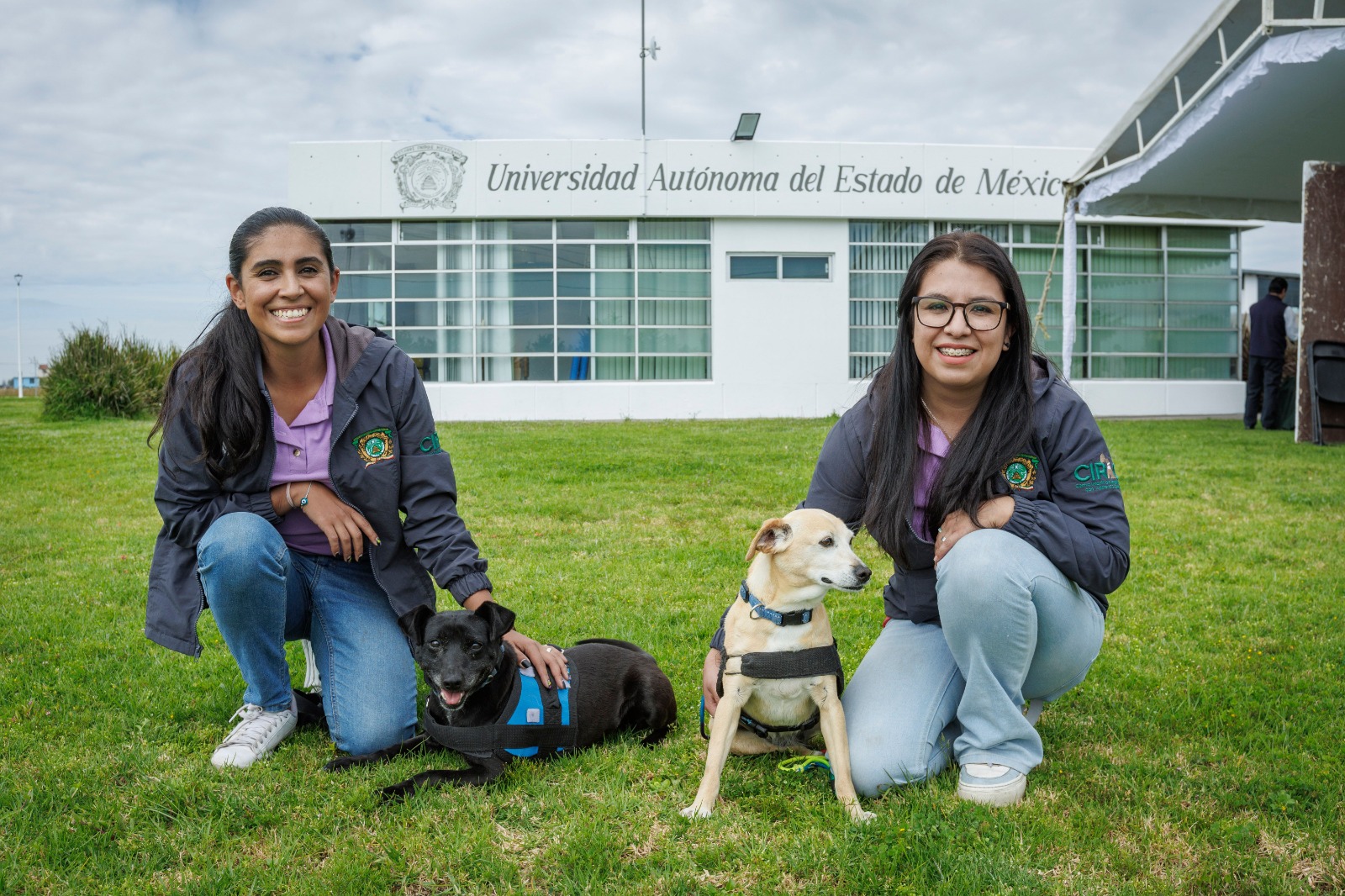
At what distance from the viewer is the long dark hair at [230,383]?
3.29 metres

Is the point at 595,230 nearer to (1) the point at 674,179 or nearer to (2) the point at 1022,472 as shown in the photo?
(1) the point at 674,179

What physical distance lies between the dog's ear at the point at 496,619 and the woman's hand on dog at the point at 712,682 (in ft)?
2.17

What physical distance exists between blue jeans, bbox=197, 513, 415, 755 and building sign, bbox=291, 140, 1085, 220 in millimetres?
15449

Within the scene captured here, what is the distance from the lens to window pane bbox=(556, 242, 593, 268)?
18656 mm

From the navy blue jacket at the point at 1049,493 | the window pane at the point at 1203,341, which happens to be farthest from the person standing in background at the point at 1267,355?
the navy blue jacket at the point at 1049,493

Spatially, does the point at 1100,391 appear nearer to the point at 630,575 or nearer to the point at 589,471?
the point at 589,471

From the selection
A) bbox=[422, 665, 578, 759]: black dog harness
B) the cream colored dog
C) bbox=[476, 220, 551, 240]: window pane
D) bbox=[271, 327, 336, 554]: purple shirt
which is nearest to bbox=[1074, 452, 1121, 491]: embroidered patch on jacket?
the cream colored dog

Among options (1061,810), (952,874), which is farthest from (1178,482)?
(952,874)

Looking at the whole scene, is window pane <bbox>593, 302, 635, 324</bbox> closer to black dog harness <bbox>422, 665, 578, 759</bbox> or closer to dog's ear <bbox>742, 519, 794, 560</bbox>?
black dog harness <bbox>422, 665, 578, 759</bbox>

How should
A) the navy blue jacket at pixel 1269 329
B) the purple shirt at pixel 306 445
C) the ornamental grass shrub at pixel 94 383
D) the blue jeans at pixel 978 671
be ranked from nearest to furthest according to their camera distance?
Answer: the blue jeans at pixel 978 671 < the purple shirt at pixel 306 445 < the navy blue jacket at pixel 1269 329 < the ornamental grass shrub at pixel 94 383

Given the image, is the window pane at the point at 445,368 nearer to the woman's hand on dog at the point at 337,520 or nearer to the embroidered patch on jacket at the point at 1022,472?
the woman's hand on dog at the point at 337,520

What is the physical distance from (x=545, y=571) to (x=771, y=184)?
45.6 feet

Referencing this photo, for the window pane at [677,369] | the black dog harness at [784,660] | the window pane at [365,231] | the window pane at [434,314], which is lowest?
the black dog harness at [784,660]

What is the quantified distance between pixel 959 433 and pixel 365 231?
17.4 metres
